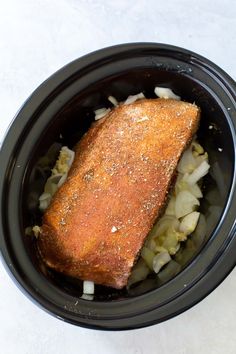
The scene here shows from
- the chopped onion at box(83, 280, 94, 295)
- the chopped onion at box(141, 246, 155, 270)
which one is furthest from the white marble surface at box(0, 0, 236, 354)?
the chopped onion at box(141, 246, 155, 270)

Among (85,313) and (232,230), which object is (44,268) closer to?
(85,313)

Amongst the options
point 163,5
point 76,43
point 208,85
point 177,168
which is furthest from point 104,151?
point 163,5

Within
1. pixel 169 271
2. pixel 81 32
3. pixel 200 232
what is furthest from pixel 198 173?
pixel 81 32

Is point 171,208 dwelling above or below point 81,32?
below

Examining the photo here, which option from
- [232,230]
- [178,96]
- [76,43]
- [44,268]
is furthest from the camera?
[76,43]

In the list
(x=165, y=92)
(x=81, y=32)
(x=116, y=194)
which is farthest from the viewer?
(x=81, y=32)

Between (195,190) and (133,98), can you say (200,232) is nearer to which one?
(195,190)
